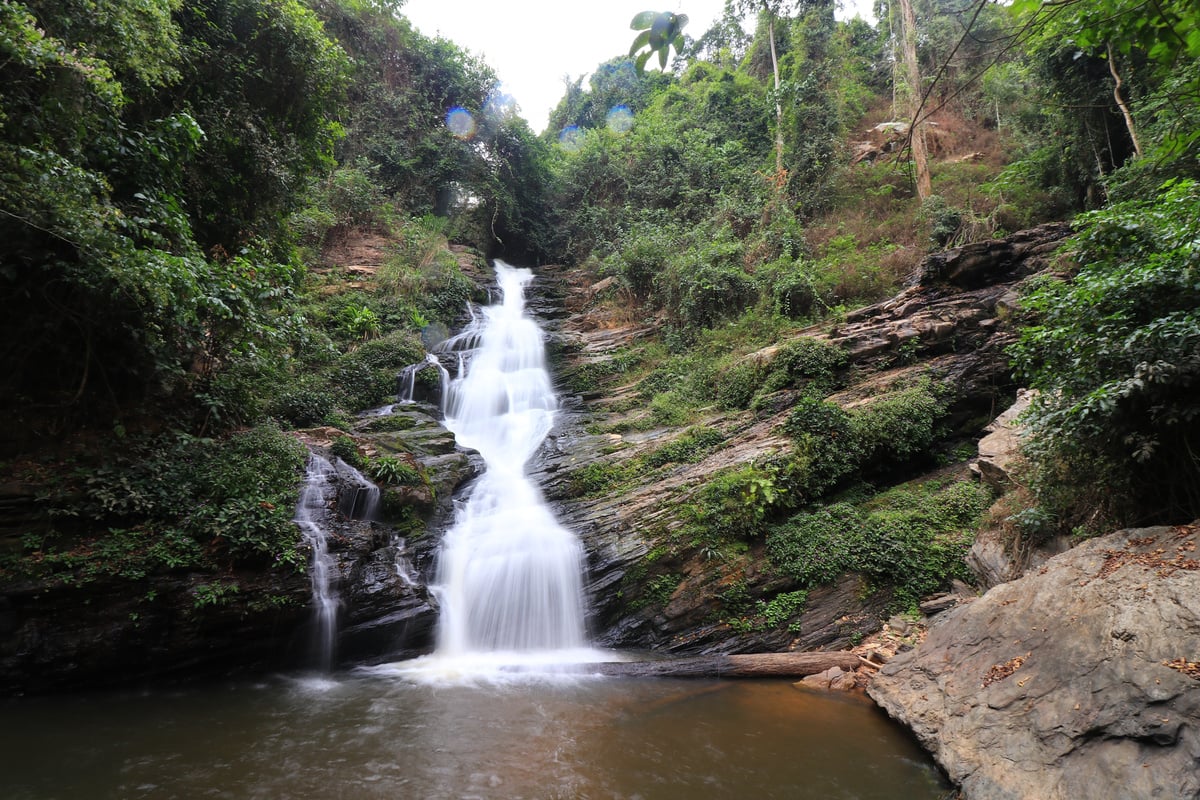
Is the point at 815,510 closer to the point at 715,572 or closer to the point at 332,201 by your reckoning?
the point at 715,572

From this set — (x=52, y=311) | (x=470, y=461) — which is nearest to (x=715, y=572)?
(x=470, y=461)

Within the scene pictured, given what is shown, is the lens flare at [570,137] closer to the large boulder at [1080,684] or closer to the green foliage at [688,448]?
the green foliage at [688,448]

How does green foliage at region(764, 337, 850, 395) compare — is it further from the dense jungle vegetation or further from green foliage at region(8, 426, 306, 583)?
green foliage at region(8, 426, 306, 583)

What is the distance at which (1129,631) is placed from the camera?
4484 mm

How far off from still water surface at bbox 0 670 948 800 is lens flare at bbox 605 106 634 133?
1200 inches

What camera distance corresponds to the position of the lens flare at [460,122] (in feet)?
86.5

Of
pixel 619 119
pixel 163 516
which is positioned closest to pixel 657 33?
pixel 163 516

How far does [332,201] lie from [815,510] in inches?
798

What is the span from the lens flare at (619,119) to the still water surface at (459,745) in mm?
30477

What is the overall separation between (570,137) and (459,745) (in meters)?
34.0

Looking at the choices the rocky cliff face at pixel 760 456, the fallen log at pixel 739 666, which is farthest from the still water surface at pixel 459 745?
the rocky cliff face at pixel 760 456

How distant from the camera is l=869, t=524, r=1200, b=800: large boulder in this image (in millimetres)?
3930

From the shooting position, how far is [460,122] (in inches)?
1046

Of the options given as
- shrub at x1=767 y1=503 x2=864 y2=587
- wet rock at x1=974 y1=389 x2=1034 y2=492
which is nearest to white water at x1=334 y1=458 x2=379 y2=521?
shrub at x1=767 y1=503 x2=864 y2=587
